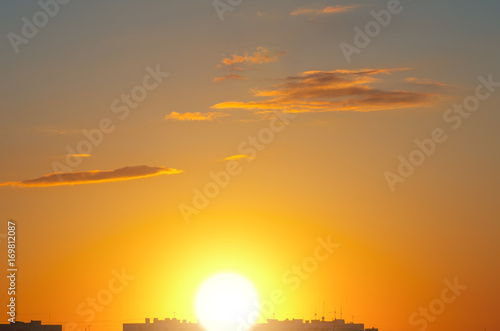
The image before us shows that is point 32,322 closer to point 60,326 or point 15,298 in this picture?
point 60,326

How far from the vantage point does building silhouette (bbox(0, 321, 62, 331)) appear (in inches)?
6602

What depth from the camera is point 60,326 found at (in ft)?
583

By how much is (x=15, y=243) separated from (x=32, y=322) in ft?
239

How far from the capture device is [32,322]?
173750 millimetres

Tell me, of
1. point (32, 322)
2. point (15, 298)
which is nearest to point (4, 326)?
point (32, 322)

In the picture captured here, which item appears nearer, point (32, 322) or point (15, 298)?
point (15, 298)

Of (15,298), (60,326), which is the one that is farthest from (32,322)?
(15,298)

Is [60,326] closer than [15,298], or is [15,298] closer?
[15,298]

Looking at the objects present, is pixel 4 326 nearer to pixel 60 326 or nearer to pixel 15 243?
pixel 60 326

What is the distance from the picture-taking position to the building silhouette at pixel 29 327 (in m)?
168

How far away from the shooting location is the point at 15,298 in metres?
108

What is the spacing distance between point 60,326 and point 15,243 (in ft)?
251

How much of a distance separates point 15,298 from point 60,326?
70653 mm

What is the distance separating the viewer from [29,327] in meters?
172
